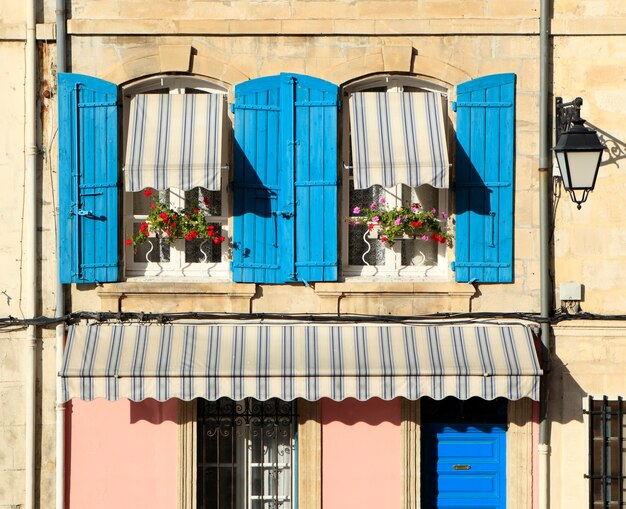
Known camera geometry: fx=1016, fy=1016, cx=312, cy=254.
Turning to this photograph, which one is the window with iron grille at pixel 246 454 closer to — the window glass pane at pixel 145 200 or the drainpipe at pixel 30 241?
the drainpipe at pixel 30 241

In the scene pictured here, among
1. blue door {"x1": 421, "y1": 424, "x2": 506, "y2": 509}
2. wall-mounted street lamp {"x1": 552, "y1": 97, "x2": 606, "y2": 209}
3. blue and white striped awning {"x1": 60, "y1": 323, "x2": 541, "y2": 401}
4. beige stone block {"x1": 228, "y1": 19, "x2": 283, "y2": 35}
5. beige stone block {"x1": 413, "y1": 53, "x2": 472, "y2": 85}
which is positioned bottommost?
blue door {"x1": 421, "y1": 424, "x2": 506, "y2": 509}

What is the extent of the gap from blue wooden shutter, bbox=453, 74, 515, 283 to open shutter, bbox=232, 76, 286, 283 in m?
1.67

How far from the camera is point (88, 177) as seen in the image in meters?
9.35

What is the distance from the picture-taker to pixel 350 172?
9.70 metres

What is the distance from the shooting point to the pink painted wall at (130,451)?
946 centimetres

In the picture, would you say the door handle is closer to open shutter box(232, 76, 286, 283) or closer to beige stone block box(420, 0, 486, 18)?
open shutter box(232, 76, 286, 283)

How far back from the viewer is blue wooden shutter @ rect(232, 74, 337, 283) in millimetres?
9375

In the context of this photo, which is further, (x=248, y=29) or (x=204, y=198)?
(x=204, y=198)

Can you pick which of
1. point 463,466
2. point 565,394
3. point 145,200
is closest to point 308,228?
point 145,200

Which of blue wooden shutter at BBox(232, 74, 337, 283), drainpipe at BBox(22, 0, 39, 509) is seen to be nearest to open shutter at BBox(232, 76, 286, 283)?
blue wooden shutter at BBox(232, 74, 337, 283)

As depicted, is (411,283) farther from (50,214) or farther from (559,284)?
(50,214)

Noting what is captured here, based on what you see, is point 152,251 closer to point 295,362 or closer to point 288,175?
point 288,175

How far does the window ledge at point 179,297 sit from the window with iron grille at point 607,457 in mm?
3470

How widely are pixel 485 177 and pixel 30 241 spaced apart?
4.25 meters
